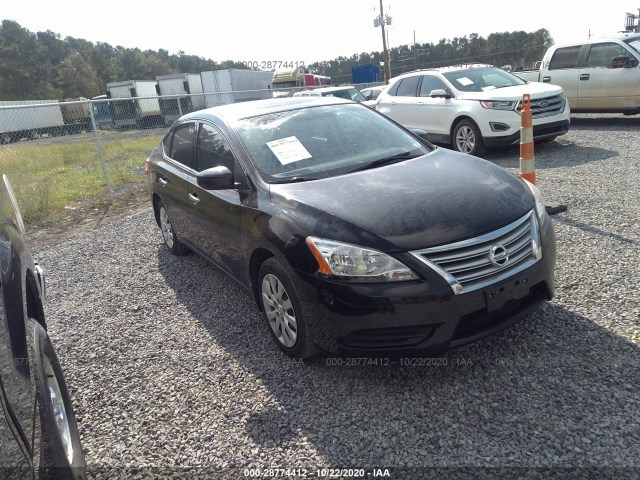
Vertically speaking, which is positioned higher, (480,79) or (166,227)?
(480,79)

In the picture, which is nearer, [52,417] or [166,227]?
[52,417]

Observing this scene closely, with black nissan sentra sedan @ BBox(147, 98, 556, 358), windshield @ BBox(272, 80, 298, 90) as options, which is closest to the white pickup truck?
black nissan sentra sedan @ BBox(147, 98, 556, 358)

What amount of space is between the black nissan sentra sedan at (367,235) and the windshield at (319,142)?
0.01m

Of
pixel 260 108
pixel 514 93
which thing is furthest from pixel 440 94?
pixel 260 108

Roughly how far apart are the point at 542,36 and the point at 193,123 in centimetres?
7066

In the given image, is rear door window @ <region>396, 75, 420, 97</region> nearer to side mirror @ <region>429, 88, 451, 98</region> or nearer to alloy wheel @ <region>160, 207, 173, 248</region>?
side mirror @ <region>429, 88, 451, 98</region>

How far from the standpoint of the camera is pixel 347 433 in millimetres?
2561

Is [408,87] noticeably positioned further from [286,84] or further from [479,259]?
[286,84]

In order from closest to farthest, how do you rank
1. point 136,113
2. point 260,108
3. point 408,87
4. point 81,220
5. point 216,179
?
point 216,179, point 260,108, point 81,220, point 408,87, point 136,113

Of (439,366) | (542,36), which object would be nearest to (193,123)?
(439,366)

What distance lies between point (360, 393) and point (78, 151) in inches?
532

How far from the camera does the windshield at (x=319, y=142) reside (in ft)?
11.7

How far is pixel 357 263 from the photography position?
2664mm

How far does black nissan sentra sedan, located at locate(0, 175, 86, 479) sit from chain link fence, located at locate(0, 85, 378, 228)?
589cm
